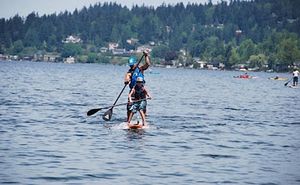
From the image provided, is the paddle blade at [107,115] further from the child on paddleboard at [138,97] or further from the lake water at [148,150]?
the child on paddleboard at [138,97]

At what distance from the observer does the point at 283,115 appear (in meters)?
36.7

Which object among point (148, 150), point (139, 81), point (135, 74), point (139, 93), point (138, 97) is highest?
point (135, 74)

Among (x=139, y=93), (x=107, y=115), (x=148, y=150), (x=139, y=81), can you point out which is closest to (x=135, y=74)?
(x=139, y=81)

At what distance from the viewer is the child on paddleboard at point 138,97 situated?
25719mm

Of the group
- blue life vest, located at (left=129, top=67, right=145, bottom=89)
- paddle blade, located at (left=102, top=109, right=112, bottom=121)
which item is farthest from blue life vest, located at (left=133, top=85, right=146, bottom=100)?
paddle blade, located at (left=102, top=109, right=112, bottom=121)

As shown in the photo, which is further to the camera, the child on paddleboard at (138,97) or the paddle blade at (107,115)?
the paddle blade at (107,115)

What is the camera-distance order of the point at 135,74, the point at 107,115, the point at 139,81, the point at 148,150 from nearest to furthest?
the point at 148,150
the point at 139,81
the point at 135,74
the point at 107,115

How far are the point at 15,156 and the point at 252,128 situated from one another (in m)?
12.8

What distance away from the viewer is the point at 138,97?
2594 cm

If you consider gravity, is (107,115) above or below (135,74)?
below

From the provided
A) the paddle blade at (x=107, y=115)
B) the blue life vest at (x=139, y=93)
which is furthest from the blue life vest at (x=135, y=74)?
the paddle blade at (x=107, y=115)

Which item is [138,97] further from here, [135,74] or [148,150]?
[148,150]

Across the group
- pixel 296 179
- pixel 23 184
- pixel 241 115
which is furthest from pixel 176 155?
pixel 241 115

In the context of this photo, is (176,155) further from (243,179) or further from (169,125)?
(169,125)
